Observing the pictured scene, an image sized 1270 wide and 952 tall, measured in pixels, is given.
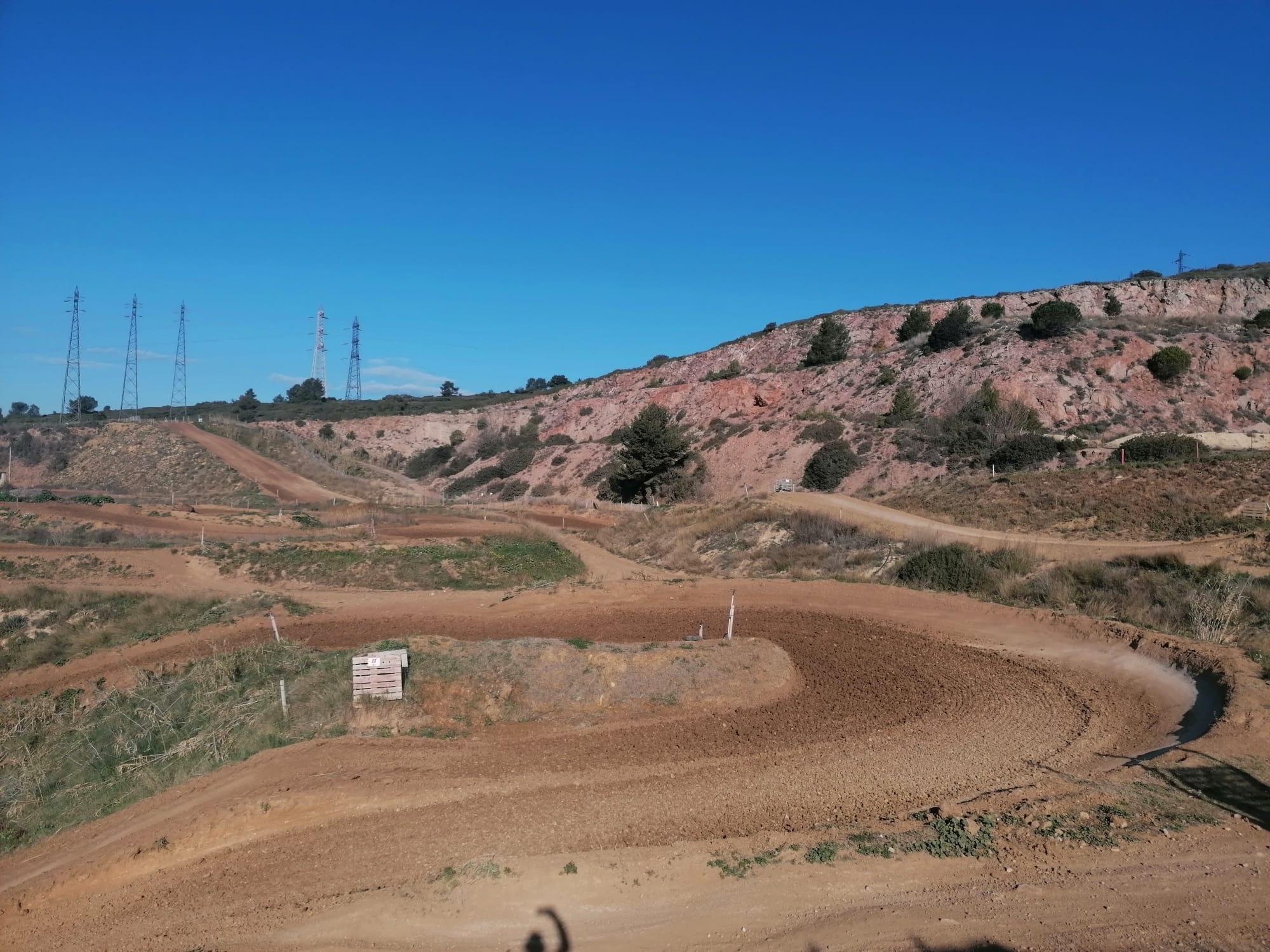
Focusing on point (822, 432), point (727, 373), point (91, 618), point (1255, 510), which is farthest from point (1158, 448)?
point (91, 618)

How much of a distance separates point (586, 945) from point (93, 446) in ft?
258

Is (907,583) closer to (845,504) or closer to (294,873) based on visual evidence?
(845,504)

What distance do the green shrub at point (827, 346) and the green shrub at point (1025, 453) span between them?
2884 centimetres

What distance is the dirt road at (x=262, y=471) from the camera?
187 ft

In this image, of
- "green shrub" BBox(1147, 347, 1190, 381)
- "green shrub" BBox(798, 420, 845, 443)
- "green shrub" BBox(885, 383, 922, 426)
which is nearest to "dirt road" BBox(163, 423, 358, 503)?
"green shrub" BBox(798, 420, 845, 443)

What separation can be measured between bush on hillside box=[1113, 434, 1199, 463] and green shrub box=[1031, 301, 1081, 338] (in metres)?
16.7

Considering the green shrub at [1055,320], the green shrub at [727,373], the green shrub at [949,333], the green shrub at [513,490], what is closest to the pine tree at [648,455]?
the green shrub at [513,490]

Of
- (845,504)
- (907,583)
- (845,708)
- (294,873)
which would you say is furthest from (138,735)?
(845,504)

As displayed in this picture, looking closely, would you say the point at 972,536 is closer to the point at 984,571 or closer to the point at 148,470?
the point at 984,571

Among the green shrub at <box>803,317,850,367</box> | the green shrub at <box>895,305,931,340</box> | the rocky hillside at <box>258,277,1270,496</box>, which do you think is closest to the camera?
the rocky hillside at <box>258,277,1270,496</box>

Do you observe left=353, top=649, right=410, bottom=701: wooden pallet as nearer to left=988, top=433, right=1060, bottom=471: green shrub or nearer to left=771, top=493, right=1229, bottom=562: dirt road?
left=771, top=493, right=1229, bottom=562: dirt road

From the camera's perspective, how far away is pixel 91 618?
80.4ft

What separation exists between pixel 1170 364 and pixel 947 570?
36.1 metres

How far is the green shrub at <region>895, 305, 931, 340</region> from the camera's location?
239 ft
